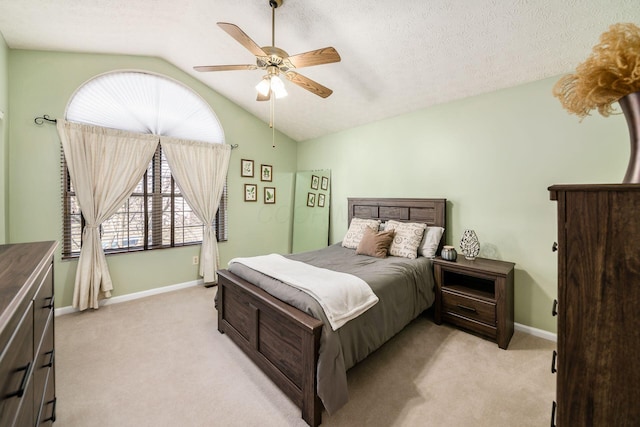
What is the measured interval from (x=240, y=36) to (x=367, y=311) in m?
2.12

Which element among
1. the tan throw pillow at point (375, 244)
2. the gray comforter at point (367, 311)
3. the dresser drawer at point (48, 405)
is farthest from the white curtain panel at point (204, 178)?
the dresser drawer at point (48, 405)

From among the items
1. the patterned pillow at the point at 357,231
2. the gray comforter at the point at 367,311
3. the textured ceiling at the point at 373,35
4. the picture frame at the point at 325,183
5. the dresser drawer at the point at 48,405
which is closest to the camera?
the dresser drawer at the point at 48,405

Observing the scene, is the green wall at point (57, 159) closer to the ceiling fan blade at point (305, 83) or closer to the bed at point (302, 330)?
the bed at point (302, 330)

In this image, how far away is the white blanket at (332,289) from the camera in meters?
1.64

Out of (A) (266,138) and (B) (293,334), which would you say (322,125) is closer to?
(A) (266,138)

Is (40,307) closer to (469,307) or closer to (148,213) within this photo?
(148,213)

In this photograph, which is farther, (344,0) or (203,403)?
(344,0)

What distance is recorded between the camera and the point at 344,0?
2057 mm

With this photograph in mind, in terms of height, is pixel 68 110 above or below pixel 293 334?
above

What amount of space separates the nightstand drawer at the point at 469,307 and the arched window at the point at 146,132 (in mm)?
3460

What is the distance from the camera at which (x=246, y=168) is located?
430 centimetres

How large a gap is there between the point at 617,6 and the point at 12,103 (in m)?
5.25

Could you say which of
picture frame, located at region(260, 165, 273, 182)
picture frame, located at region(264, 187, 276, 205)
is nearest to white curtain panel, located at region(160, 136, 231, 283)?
picture frame, located at region(260, 165, 273, 182)

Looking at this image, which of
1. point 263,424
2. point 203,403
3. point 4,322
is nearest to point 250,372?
point 203,403
